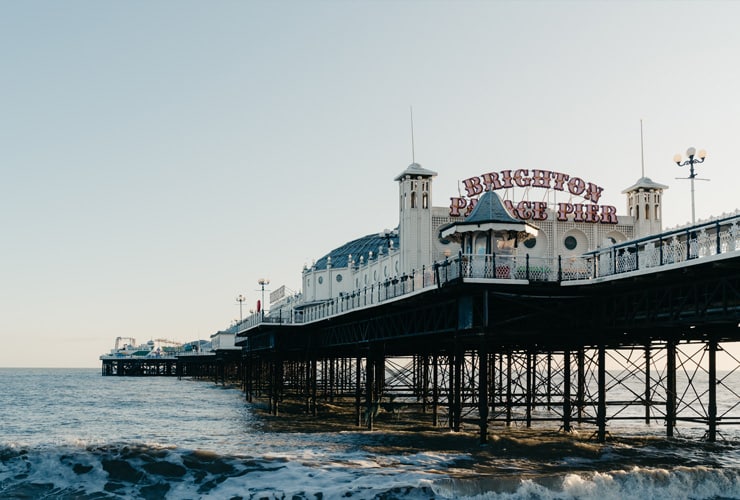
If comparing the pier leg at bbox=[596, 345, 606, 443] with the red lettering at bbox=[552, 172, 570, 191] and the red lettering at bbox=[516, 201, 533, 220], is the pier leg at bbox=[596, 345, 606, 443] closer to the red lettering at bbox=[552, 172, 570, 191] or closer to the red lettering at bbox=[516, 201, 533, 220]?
the red lettering at bbox=[516, 201, 533, 220]

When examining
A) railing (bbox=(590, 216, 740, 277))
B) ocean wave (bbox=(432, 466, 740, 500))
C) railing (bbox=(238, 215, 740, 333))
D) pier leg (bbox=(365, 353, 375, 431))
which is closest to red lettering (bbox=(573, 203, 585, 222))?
railing (bbox=(238, 215, 740, 333))

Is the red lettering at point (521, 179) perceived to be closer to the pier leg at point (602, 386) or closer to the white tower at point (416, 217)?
the white tower at point (416, 217)

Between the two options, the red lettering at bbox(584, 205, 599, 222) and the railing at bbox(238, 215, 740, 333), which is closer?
the railing at bbox(238, 215, 740, 333)

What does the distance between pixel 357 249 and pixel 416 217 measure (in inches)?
1390

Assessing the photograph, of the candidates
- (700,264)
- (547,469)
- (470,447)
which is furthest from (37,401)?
(700,264)

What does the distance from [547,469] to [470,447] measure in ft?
19.4

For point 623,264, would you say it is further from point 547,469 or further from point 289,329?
point 289,329

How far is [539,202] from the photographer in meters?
51.9

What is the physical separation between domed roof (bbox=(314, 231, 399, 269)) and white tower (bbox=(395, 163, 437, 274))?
2642 cm

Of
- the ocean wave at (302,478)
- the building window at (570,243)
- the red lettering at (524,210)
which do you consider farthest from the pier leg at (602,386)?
the building window at (570,243)

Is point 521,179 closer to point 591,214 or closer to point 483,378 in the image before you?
point 591,214

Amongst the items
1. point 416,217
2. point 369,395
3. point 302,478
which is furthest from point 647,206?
point 302,478

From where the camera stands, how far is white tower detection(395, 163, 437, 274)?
51375mm

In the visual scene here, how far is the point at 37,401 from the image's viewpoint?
281 ft
